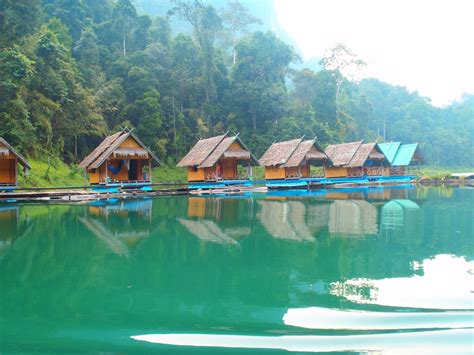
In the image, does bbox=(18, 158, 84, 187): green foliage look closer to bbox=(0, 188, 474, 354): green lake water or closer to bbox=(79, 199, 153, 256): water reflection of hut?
bbox=(79, 199, 153, 256): water reflection of hut

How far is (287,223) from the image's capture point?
10.3m

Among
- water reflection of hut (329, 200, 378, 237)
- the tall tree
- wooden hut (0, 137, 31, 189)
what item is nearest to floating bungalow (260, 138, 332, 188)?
water reflection of hut (329, 200, 378, 237)

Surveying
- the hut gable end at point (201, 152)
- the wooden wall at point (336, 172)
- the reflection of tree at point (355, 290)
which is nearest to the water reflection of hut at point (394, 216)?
the reflection of tree at point (355, 290)

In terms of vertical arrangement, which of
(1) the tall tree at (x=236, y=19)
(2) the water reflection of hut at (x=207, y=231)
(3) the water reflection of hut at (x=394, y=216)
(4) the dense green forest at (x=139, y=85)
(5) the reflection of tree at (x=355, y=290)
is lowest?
(2) the water reflection of hut at (x=207, y=231)

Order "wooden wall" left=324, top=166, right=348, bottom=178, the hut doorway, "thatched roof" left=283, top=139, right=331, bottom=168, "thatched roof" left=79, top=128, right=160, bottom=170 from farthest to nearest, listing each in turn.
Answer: "wooden wall" left=324, top=166, right=348, bottom=178 → "thatched roof" left=283, top=139, right=331, bottom=168 → the hut doorway → "thatched roof" left=79, top=128, right=160, bottom=170

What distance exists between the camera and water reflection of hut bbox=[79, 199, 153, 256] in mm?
8078

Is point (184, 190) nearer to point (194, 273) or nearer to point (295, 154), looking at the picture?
point (295, 154)

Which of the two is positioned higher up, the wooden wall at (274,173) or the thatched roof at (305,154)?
the thatched roof at (305,154)

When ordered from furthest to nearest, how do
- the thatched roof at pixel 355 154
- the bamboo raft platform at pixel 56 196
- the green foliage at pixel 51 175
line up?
the thatched roof at pixel 355 154, the green foliage at pixel 51 175, the bamboo raft platform at pixel 56 196

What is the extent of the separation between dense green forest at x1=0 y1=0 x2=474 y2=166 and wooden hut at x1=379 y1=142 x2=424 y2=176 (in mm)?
5859

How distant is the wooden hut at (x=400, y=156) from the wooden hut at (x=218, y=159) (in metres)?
14.4

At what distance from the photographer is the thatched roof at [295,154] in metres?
26.3

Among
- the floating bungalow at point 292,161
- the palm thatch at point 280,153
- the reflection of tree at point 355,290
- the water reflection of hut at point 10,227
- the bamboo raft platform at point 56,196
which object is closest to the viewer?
the reflection of tree at point 355,290

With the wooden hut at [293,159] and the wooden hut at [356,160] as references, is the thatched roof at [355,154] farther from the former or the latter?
the wooden hut at [293,159]
